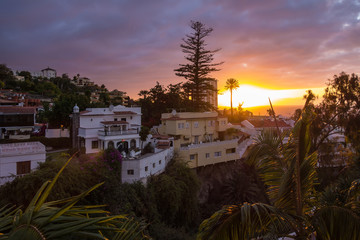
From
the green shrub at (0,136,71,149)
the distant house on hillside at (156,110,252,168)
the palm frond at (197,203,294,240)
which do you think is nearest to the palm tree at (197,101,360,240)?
the palm frond at (197,203,294,240)

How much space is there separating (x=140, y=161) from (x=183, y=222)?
7.84 meters

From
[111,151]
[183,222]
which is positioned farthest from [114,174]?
[183,222]

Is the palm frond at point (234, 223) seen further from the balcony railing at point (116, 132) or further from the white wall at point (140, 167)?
the balcony railing at point (116, 132)

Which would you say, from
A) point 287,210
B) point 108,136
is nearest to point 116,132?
point 108,136

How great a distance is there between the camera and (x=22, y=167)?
1781 centimetres

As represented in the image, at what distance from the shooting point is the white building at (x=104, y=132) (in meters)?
24.9

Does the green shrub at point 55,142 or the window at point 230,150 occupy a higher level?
the green shrub at point 55,142

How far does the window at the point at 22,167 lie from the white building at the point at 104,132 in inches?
282

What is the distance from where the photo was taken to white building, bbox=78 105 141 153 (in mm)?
24891

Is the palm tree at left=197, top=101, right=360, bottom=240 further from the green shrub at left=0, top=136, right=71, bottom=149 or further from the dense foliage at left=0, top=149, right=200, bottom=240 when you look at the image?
the green shrub at left=0, top=136, right=71, bottom=149

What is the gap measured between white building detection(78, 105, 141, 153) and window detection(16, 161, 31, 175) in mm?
7160

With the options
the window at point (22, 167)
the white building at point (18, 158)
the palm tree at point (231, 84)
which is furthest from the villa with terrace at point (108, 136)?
the palm tree at point (231, 84)

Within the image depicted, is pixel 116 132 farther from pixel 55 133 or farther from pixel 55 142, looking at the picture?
pixel 55 133

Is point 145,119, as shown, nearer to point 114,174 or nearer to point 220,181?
point 220,181
